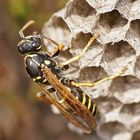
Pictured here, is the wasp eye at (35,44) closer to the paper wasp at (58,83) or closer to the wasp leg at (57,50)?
the paper wasp at (58,83)

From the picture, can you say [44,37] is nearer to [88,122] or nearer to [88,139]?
[88,122]

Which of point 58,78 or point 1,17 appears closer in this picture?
point 58,78

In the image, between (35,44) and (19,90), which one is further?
(19,90)

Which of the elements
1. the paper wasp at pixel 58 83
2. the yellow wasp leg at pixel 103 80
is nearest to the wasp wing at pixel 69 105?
the paper wasp at pixel 58 83

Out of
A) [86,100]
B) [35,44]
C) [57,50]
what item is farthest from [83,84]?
[35,44]

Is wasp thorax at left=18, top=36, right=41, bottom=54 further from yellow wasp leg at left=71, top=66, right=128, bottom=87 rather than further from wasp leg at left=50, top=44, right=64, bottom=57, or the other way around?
yellow wasp leg at left=71, top=66, right=128, bottom=87

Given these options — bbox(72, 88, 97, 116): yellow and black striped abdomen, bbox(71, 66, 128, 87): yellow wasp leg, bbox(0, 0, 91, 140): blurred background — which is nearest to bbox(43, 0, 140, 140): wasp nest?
bbox(71, 66, 128, 87): yellow wasp leg

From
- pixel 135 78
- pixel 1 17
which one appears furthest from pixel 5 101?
pixel 135 78

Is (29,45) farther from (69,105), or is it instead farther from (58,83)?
(69,105)
